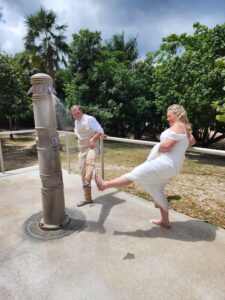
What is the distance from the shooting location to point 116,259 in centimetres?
247

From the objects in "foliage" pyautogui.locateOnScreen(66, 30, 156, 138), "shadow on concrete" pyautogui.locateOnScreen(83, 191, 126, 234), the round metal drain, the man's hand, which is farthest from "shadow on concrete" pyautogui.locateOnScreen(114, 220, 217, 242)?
"foliage" pyautogui.locateOnScreen(66, 30, 156, 138)

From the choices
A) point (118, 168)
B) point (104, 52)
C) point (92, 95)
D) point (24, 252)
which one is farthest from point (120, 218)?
point (104, 52)

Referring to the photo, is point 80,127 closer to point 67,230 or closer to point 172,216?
point 67,230

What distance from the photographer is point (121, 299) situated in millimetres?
1993

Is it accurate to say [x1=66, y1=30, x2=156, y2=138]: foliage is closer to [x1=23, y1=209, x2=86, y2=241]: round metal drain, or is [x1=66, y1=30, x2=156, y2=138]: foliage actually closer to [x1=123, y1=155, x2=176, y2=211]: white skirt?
[x1=23, y1=209, x2=86, y2=241]: round metal drain

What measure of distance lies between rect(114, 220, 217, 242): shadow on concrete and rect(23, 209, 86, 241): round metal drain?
0.54m

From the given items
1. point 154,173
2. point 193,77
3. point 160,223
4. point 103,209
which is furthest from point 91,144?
point 193,77

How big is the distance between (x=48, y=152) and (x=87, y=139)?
0.91m

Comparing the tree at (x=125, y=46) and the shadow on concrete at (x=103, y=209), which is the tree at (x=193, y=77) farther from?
the tree at (x=125, y=46)

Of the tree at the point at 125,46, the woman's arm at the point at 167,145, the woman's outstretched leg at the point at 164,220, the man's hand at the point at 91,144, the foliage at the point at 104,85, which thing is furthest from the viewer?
the tree at the point at 125,46

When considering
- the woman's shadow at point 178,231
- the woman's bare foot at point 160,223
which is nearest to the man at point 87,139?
the woman's shadow at point 178,231

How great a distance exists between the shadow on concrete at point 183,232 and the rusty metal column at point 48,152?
79cm

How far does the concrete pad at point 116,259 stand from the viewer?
2.08 meters

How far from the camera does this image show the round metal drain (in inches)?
115
